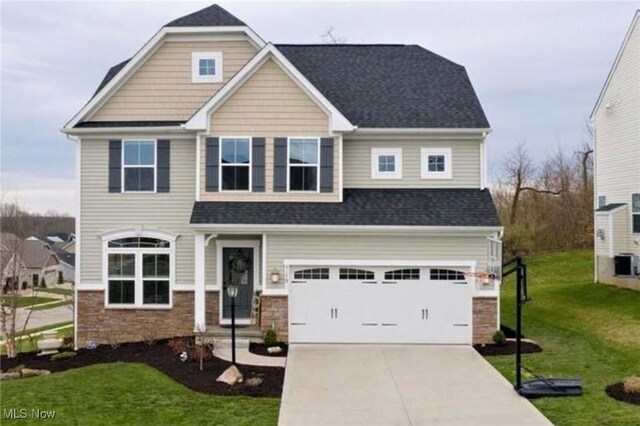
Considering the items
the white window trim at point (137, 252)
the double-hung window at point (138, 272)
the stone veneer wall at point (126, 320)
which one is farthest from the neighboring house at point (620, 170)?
the double-hung window at point (138, 272)

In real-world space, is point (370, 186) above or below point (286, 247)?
above

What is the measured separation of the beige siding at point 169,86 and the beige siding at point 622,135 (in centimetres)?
1365

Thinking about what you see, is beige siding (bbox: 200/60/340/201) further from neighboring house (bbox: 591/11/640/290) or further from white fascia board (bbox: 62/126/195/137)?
neighboring house (bbox: 591/11/640/290)

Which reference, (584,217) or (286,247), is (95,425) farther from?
(584,217)

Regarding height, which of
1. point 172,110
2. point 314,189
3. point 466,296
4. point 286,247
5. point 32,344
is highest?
point 172,110

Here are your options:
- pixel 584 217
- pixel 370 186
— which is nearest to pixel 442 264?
pixel 370 186

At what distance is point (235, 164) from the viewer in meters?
16.3

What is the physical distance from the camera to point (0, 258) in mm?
22016

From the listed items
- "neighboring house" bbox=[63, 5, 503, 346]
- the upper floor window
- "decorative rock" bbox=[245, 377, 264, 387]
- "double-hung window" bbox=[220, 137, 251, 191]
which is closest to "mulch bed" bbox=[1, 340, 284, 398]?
A: "decorative rock" bbox=[245, 377, 264, 387]

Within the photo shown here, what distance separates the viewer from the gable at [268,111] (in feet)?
52.9

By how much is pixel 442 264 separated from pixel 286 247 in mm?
4083

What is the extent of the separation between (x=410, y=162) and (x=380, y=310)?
4.28 metres

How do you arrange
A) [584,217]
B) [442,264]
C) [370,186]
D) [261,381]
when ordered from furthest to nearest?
[584,217]
[370,186]
[442,264]
[261,381]

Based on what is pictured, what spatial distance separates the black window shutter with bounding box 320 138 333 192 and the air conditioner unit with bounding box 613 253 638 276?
1221cm
